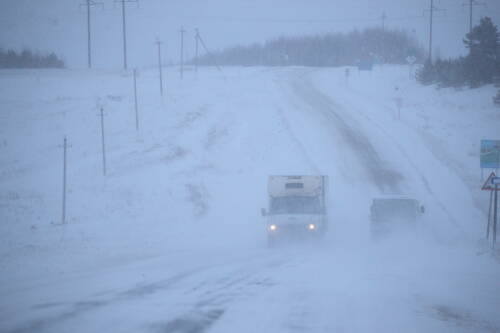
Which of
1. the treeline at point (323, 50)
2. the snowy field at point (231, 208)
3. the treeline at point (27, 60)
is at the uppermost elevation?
the treeline at point (323, 50)

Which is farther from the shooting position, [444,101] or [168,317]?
[444,101]

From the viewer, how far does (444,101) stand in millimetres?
49469

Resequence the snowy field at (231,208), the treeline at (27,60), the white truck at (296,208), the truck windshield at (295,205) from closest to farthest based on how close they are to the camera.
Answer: the snowy field at (231,208) < the white truck at (296,208) < the truck windshield at (295,205) < the treeline at (27,60)

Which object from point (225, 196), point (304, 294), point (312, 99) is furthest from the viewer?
point (312, 99)

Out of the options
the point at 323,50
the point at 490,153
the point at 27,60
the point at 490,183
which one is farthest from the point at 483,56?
the point at 323,50

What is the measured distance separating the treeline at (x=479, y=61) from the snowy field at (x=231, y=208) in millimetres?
2739

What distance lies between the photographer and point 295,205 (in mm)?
21578

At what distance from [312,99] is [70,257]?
135 feet

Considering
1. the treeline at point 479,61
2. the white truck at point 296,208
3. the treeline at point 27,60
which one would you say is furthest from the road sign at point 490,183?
the treeline at point 27,60

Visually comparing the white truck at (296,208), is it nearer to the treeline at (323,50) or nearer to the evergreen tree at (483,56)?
the evergreen tree at (483,56)

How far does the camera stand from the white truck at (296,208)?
2039 centimetres

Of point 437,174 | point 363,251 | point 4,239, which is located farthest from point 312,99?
point 4,239

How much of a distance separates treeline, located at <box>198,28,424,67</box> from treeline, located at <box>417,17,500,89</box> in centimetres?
6039

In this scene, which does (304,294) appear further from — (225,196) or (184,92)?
(184,92)
